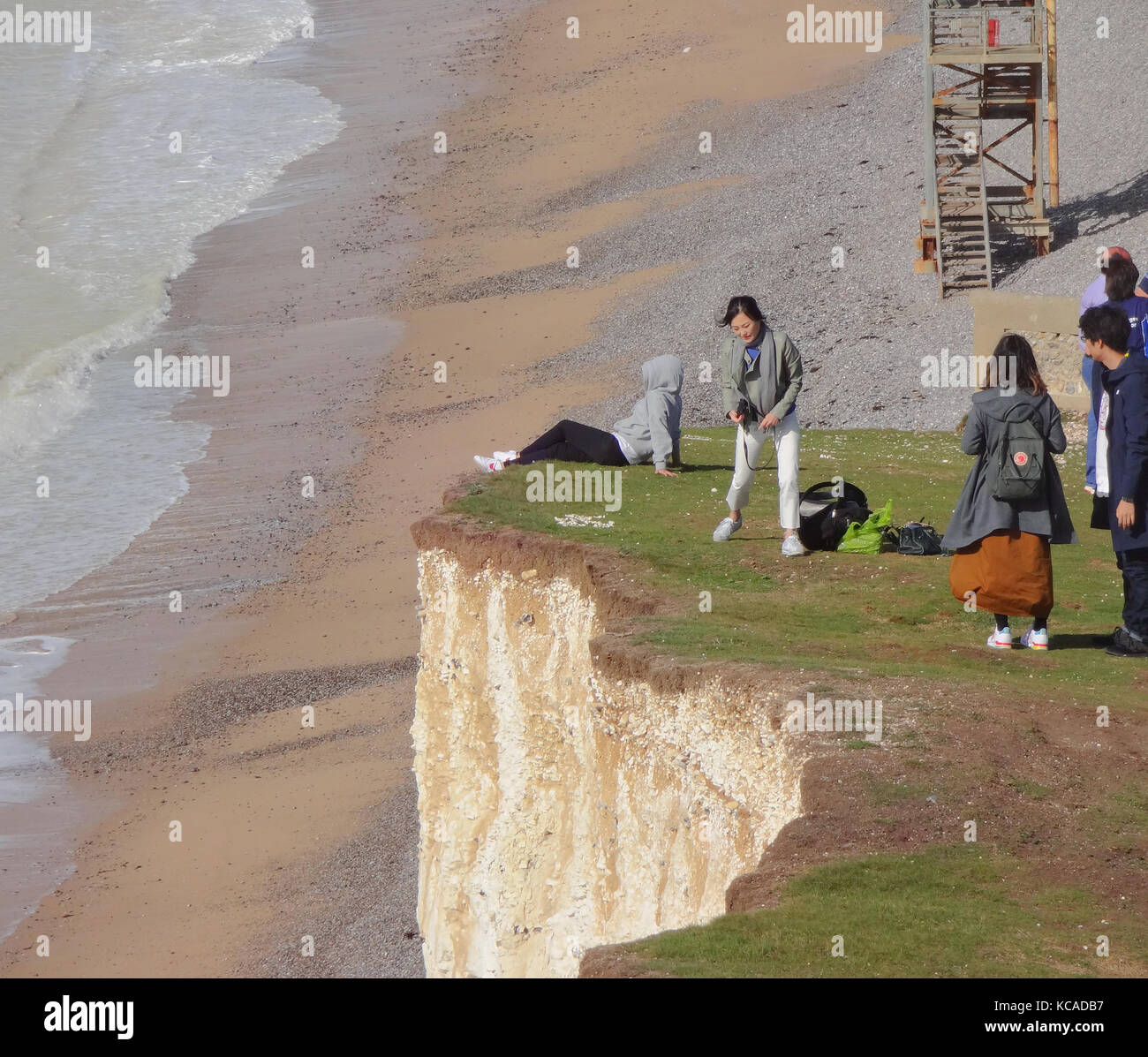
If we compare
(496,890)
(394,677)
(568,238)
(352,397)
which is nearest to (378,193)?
(568,238)

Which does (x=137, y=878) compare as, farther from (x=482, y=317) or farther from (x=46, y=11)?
(x=46, y=11)

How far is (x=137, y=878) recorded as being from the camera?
21250 mm

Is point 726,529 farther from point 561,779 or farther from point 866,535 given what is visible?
point 561,779

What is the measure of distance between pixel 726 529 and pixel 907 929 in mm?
7085

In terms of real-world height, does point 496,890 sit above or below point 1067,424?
below

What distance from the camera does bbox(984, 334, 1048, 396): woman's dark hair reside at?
1102 centimetres

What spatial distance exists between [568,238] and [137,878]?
3225 centimetres

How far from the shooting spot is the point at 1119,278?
1277cm

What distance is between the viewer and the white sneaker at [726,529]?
1498 cm

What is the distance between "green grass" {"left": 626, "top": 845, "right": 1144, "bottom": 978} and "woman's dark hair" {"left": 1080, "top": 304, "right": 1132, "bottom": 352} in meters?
4.25

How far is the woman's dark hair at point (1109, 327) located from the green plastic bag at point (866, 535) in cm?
361

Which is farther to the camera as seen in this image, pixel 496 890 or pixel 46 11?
pixel 46 11

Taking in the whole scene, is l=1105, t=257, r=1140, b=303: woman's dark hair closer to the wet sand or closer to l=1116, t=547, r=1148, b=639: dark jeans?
l=1116, t=547, r=1148, b=639: dark jeans

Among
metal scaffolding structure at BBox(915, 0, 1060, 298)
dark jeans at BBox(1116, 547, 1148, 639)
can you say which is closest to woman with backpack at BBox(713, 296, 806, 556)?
dark jeans at BBox(1116, 547, 1148, 639)
